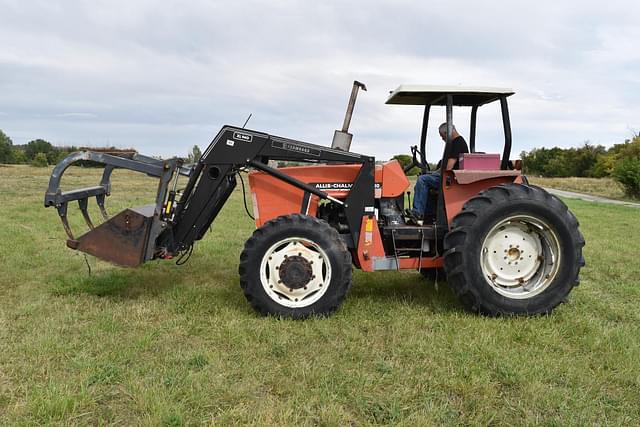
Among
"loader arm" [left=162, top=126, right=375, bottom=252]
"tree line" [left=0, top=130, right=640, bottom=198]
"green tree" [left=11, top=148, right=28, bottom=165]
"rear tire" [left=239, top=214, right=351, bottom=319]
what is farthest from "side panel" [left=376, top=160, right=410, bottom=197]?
"green tree" [left=11, top=148, right=28, bottom=165]

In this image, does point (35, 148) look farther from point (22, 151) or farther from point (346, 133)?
point (346, 133)

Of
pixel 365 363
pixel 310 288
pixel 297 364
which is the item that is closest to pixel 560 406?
pixel 365 363

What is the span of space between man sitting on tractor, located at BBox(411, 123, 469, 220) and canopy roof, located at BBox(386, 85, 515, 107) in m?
0.36

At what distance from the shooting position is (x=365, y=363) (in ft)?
12.7

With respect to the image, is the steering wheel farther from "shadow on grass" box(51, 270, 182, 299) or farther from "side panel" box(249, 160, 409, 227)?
"shadow on grass" box(51, 270, 182, 299)

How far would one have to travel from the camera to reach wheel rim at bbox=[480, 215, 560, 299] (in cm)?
505

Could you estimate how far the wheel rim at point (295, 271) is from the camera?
15.7 feet

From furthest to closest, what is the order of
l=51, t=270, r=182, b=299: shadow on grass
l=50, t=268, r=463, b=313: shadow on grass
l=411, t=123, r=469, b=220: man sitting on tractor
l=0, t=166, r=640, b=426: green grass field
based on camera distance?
l=51, t=270, r=182, b=299: shadow on grass < l=411, t=123, r=469, b=220: man sitting on tractor < l=50, t=268, r=463, b=313: shadow on grass < l=0, t=166, r=640, b=426: green grass field

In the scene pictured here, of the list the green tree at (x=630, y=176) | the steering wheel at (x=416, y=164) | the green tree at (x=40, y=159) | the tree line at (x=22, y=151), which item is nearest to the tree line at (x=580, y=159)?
the green tree at (x=630, y=176)

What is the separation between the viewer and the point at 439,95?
18.3 feet

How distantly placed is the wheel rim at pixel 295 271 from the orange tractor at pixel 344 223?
0.03 ft

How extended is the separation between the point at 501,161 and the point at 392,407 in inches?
126

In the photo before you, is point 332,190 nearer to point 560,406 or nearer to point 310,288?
point 310,288

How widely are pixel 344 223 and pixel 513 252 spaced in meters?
1.73
